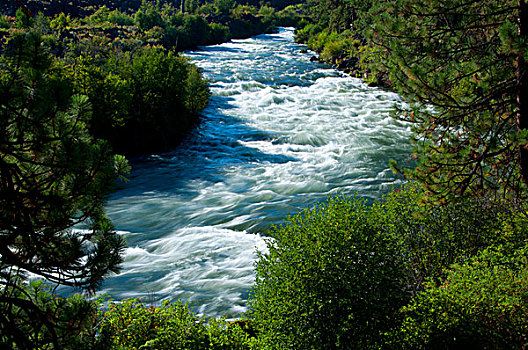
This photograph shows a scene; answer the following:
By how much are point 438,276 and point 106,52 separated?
20071 millimetres

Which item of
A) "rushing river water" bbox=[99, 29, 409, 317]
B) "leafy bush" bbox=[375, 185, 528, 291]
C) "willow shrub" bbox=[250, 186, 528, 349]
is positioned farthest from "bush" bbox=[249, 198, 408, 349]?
"rushing river water" bbox=[99, 29, 409, 317]

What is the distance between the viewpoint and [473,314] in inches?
187

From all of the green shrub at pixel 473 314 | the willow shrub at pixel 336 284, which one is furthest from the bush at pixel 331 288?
the green shrub at pixel 473 314

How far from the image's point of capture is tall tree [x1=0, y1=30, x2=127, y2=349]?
3029 millimetres

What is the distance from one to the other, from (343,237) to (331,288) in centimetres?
68

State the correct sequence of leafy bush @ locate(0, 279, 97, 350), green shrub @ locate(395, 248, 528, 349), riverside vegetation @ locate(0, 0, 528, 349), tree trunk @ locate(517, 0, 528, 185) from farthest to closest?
tree trunk @ locate(517, 0, 528, 185) < green shrub @ locate(395, 248, 528, 349) < riverside vegetation @ locate(0, 0, 528, 349) < leafy bush @ locate(0, 279, 97, 350)

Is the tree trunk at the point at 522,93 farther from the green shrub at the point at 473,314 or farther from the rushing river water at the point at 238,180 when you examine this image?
the rushing river water at the point at 238,180

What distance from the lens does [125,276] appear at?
855 centimetres

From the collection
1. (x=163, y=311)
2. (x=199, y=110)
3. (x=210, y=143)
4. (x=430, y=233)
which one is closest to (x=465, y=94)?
(x=430, y=233)

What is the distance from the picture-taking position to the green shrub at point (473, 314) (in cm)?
452

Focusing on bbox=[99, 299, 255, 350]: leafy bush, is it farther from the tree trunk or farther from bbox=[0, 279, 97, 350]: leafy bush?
the tree trunk

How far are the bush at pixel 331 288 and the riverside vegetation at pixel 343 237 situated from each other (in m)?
0.02

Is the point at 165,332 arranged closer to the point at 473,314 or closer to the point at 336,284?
the point at 336,284

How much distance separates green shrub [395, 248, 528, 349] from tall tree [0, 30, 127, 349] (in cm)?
364
